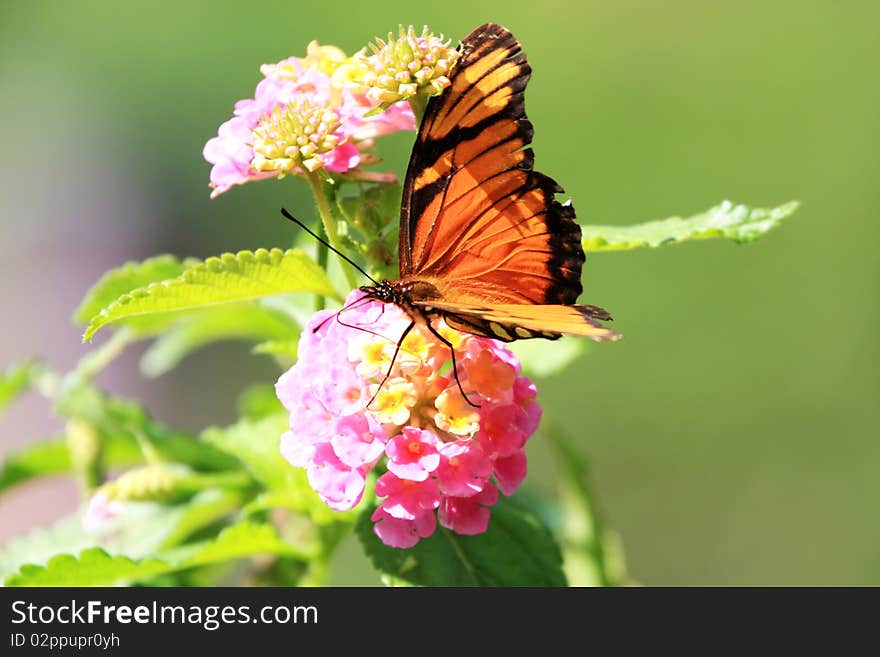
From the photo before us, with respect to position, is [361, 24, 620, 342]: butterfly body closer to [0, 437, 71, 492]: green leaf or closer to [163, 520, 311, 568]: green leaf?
[163, 520, 311, 568]: green leaf

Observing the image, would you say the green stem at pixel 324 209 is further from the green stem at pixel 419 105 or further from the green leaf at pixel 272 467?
the green leaf at pixel 272 467

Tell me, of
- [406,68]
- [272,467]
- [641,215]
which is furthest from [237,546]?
[641,215]

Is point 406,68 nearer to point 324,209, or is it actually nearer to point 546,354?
point 324,209

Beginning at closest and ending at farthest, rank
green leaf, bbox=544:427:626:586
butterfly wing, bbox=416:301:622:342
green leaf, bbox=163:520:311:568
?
butterfly wing, bbox=416:301:622:342
green leaf, bbox=163:520:311:568
green leaf, bbox=544:427:626:586

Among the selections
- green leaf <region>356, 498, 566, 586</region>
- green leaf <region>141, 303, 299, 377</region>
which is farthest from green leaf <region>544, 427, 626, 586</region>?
green leaf <region>141, 303, 299, 377</region>

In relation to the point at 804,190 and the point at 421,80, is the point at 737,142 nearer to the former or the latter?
the point at 804,190

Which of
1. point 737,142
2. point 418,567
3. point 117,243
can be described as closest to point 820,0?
point 737,142
